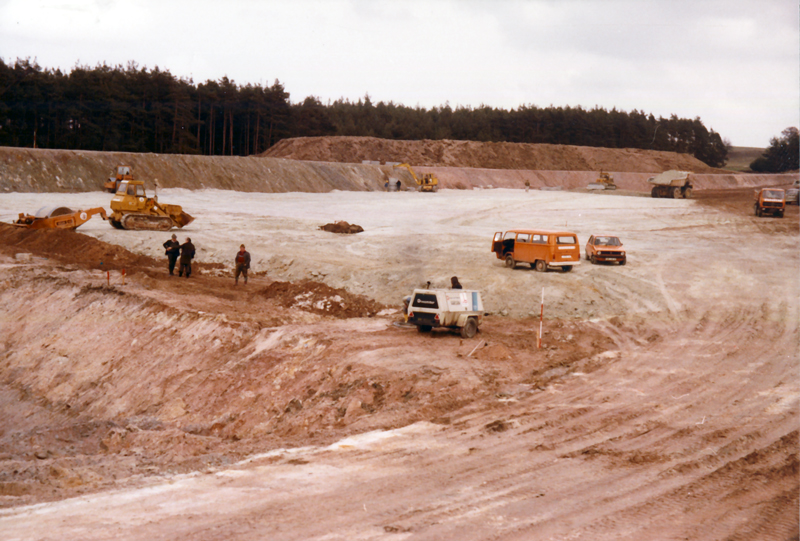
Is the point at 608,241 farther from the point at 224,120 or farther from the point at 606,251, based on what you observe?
the point at 224,120

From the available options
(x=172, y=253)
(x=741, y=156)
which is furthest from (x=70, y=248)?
(x=741, y=156)

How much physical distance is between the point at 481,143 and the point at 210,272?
7263 centimetres

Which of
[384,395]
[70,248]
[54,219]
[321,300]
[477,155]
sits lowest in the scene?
[384,395]

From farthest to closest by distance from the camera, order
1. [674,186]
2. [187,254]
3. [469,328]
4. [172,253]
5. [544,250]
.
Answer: [674,186] → [544,250] → [172,253] → [187,254] → [469,328]

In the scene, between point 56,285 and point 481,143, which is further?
point 481,143

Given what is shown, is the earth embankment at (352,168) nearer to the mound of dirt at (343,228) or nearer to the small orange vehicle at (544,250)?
the mound of dirt at (343,228)

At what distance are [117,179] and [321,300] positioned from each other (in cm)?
3113

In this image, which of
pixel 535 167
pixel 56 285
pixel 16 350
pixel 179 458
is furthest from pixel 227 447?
pixel 535 167

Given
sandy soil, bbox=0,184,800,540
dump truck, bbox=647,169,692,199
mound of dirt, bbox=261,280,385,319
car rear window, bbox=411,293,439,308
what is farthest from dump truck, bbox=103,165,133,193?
dump truck, bbox=647,169,692,199

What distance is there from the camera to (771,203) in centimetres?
4394

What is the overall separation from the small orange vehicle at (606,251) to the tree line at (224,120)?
176 ft

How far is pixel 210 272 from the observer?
28.0m

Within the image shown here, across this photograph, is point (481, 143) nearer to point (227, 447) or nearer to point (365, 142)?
point (365, 142)

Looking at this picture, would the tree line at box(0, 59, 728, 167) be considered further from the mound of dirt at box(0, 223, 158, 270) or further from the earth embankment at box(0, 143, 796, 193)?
the mound of dirt at box(0, 223, 158, 270)
